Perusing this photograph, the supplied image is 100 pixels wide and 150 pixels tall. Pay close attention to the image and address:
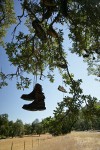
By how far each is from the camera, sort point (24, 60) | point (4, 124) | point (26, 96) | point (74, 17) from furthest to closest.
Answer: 1. point (4, 124)
2. point (24, 60)
3. point (74, 17)
4. point (26, 96)

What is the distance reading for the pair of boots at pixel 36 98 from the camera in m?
6.92

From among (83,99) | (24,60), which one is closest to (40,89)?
(83,99)

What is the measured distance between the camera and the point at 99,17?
7676mm

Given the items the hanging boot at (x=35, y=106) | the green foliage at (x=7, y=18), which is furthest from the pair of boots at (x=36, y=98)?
the green foliage at (x=7, y=18)

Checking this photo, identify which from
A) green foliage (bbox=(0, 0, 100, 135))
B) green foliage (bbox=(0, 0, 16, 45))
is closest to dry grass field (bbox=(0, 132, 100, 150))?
green foliage (bbox=(0, 0, 16, 45))

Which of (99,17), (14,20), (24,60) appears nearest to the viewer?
(99,17)

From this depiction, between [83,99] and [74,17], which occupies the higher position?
[74,17]

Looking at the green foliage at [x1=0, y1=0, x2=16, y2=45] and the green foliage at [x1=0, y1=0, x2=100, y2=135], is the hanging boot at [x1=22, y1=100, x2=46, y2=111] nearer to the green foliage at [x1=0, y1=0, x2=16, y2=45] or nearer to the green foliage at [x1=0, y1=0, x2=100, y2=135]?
the green foliage at [x1=0, y1=0, x2=100, y2=135]

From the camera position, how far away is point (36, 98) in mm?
7121

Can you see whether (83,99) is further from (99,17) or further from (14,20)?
(14,20)

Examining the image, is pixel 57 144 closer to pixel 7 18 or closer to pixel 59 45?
pixel 7 18

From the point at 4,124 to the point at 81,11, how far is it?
346 ft

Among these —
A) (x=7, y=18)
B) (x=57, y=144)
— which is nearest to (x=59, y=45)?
(x=7, y=18)

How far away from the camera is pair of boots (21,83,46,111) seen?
6918 mm
